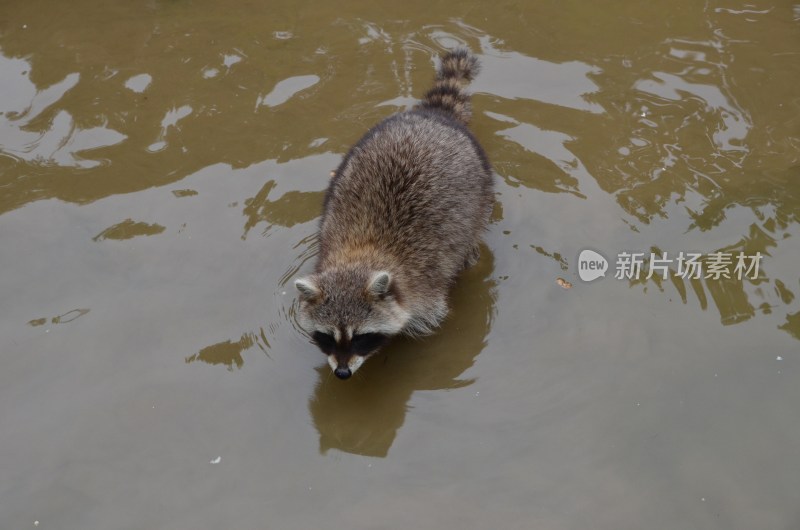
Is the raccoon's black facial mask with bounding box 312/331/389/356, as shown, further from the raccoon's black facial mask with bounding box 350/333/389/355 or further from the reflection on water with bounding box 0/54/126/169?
the reflection on water with bounding box 0/54/126/169

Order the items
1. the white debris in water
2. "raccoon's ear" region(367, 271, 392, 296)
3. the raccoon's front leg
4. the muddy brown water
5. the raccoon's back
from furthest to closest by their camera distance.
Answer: the white debris in water < the raccoon's front leg < the raccoon's back < "raccoon's ear" region(367, 271, 392, 296) < the muddy brown water

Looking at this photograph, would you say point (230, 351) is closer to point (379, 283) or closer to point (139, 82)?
point (379, 283)

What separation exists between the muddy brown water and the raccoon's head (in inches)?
11.3

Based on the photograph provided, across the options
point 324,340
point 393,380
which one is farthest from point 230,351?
point 393,380

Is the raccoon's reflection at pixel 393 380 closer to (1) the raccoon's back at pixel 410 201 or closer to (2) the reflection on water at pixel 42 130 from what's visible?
(1) the raccoon's back at pixel 410 201

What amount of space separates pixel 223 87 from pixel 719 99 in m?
3.84

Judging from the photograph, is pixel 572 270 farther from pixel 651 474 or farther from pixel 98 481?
pixel 98 481

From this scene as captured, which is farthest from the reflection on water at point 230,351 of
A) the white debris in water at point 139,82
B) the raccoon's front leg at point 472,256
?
the white debris in water at point 139,82

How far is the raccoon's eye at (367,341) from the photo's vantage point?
421 centimetres

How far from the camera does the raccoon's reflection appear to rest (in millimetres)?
4184

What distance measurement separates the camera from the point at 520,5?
267 inches

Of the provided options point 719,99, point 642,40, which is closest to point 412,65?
point 642,40

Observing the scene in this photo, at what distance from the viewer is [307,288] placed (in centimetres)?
416

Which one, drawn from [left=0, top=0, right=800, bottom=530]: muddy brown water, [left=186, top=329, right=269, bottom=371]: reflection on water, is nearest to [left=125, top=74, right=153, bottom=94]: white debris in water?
→ [left=0, top=0, right=800, bottom=530]: muddy brown water
